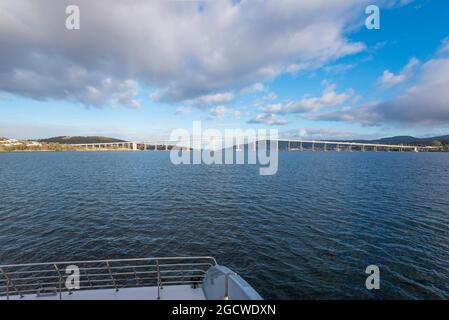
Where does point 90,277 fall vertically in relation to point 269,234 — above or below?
below

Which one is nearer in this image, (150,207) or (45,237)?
(45,237)

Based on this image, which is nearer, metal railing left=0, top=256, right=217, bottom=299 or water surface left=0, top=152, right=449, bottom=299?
metal railing left=0, top=256, right=217, bottom=299

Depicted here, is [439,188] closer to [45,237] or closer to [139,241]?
[139,241]

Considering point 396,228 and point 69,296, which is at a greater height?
point 69,296

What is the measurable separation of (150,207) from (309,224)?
65.7 ft

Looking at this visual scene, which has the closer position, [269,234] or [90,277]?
[90,277]

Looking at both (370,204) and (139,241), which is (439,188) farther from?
(139,241)

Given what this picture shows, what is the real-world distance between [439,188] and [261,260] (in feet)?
155

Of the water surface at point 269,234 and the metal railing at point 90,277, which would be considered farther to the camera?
the water surface at point 269,234

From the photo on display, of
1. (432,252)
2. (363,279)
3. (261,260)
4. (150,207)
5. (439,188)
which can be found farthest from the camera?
(439,188)

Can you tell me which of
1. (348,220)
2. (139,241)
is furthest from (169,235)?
(348,220)

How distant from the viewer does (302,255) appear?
55.9ft

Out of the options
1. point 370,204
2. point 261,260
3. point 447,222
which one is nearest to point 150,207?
point 261,260

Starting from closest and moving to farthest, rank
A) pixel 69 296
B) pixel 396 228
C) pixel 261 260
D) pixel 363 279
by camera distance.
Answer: pixel 69 296 < pixel 363 279 < pixel 261 260 < pixel 396 228
